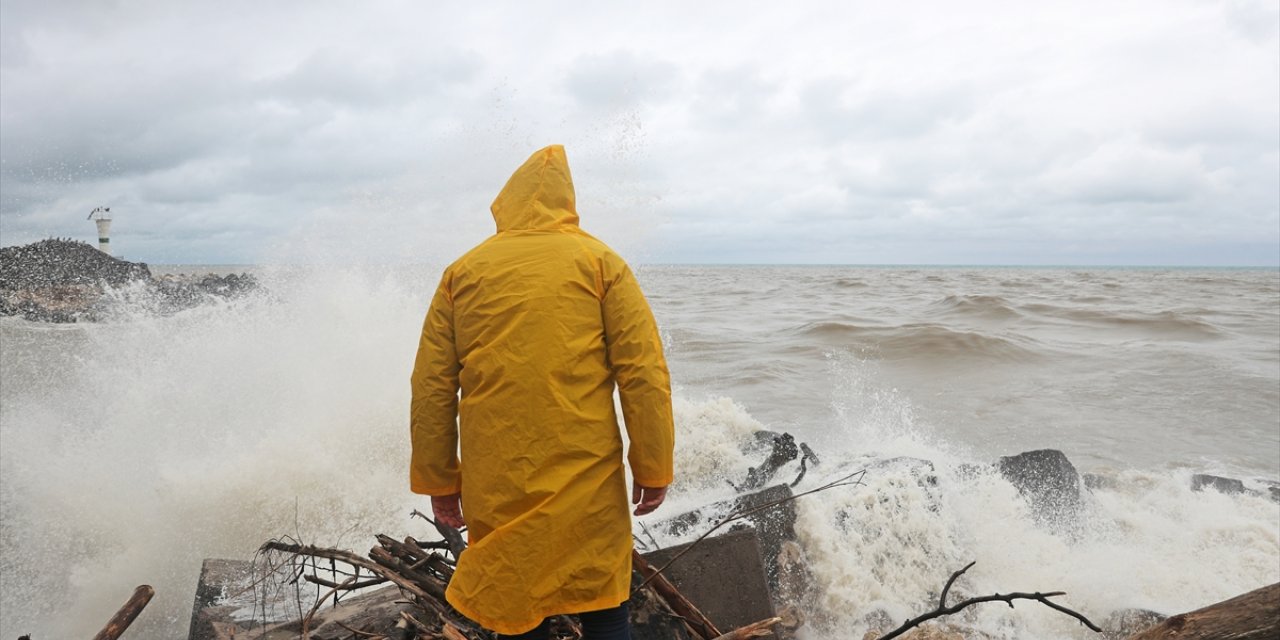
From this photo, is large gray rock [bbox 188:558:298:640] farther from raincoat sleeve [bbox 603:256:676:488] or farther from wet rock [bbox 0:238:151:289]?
wet rock [bbox 0:238:151:289]

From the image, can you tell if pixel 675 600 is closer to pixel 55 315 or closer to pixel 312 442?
pixel 312 442

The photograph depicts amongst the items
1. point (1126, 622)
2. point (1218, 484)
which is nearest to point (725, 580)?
point (1126, 622)

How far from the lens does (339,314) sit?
9.30 m

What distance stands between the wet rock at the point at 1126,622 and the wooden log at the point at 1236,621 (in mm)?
2885

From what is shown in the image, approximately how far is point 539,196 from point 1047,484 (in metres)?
5.27

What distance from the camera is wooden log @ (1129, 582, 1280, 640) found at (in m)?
1.77

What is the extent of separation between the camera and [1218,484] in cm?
685

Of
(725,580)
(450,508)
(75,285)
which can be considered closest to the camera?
(450,508)

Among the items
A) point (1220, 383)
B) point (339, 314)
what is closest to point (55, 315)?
point (339, 314)

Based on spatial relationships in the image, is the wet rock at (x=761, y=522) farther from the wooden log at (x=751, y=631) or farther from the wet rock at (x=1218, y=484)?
the wet rock at (x=1218, y=484)

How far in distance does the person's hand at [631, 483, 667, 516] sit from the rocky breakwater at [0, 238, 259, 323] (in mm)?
16294

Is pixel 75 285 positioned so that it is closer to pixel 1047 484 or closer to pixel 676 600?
pixel 676 600

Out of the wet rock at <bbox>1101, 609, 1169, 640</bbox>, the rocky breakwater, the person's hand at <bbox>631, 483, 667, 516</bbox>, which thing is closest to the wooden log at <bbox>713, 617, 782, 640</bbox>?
the person's hand at <bbox>631, 483, 667, 516</bbox>

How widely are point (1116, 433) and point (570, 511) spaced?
924cm
